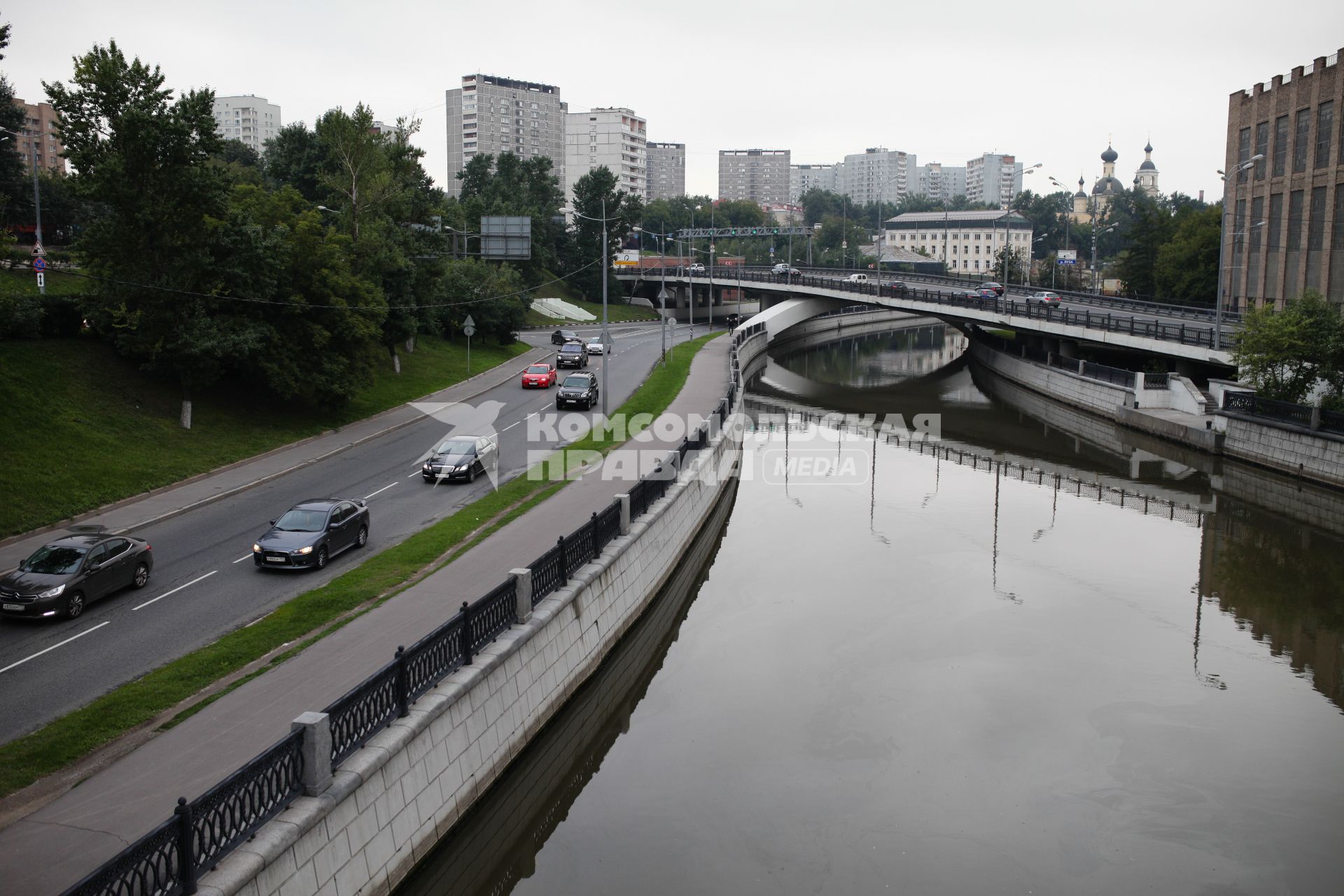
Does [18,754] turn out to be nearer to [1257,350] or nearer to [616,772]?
[616,772]

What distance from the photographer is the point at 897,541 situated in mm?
29328

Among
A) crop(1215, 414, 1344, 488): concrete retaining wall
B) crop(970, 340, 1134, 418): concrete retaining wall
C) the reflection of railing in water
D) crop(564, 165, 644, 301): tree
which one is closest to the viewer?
the reflection of railing in water

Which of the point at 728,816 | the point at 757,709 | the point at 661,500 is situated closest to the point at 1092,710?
the point at 757,709

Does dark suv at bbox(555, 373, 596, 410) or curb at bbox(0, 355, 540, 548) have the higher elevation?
dark suv at bbox(555, 373, 596, 410)

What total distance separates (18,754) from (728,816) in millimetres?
8911

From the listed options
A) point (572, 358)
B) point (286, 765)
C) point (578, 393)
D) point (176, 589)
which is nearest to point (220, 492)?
point (176, 589)

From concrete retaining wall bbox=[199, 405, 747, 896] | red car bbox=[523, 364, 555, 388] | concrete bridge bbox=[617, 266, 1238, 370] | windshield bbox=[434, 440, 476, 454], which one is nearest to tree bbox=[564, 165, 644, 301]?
concrete bridge bbox=[617, 266, 1238, 370]

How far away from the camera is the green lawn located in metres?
25.0

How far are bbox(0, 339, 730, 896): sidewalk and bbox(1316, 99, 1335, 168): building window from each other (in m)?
52.1

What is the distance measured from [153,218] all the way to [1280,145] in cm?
5856

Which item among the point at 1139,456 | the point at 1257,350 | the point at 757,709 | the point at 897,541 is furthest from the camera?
the point at 1139,456

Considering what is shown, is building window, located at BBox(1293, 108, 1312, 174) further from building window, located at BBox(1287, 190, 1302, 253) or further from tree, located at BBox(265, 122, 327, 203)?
tree, located at BBox(265, 122, 327, 203)

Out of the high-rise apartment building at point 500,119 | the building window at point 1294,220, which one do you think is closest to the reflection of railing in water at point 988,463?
the building window at point 1294,220

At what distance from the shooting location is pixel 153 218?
31.5m
